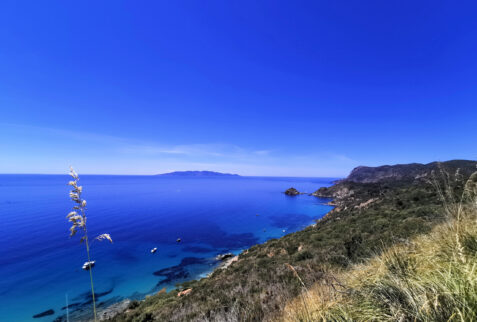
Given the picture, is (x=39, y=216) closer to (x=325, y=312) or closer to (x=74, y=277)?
(x=74, y=277)

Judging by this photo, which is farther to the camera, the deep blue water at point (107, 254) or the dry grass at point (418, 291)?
the deep blue water at point (107, 254)

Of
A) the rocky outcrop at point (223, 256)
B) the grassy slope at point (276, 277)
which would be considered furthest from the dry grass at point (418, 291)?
the rocky outcrop at point (223, 256)

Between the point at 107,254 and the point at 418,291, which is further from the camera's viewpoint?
the point at 107,254

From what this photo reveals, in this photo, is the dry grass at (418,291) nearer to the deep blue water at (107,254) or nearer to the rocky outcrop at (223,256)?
the deep blue water at (107,254)

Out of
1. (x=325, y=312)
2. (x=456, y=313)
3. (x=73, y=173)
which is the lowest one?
(x=325, y=312)

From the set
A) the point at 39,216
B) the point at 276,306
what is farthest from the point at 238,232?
the point at 39,216

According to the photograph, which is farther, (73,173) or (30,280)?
(30,280)

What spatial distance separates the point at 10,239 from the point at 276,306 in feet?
130

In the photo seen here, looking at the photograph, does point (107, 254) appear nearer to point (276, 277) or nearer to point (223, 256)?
point (223, 256)

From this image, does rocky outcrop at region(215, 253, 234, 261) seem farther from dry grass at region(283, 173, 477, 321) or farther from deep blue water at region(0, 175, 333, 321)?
dry grass at region(283, 173, 477, 321)

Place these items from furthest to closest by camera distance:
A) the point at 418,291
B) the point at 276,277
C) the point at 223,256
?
the point at 223,256, the point at 276,277, the point at 418,291

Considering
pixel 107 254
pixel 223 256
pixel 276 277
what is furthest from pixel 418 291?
pixel 107 254

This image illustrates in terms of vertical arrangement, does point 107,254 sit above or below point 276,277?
below

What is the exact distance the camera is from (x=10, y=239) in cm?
2516
